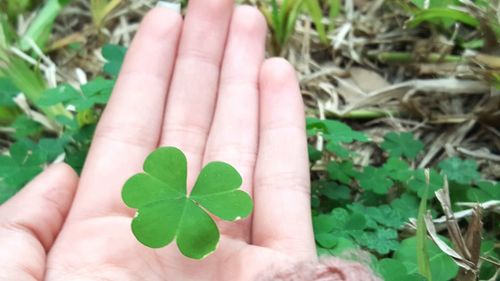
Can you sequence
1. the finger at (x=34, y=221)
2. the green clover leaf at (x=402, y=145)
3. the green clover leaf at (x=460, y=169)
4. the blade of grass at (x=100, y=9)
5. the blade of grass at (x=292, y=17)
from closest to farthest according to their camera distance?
the finger at (x=34, y=221) → the green clover leaf at (x=460, y=169) → the green clover leaf at (x=402, y=145) → the blade of grass at (x=292, y=17) → the blade of grass at (x=100, y=9)

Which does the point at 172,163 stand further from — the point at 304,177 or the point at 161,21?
the point at 161,21

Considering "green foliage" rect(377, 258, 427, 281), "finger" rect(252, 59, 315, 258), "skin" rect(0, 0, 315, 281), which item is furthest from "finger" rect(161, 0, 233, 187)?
"green foliage" rect(377, 258, 427, 281)

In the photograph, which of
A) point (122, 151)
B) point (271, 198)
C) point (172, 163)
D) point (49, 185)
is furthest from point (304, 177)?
point (49, 185)

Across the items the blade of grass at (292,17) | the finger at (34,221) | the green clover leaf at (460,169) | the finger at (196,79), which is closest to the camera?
the finger at (34,221)

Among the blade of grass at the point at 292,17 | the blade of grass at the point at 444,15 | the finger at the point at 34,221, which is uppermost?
the blade of grass at the point at 444,15

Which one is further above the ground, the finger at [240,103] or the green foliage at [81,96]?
the finger at [240,103]

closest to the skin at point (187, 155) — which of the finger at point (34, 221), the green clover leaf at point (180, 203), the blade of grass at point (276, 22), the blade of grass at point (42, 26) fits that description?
the finger at point (34, 221)

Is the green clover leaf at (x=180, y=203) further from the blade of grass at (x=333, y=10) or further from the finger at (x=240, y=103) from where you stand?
the blade of grass at (x=333, y=10)

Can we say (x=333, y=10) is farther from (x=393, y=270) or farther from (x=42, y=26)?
(x=393, y=270)
